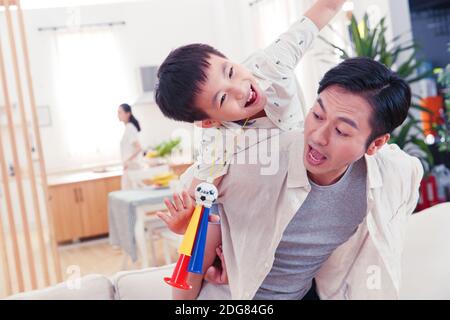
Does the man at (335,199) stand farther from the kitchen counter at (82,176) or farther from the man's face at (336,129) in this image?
the kitchen counter at (82,176)

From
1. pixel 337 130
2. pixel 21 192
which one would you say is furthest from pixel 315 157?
pixel 21 192

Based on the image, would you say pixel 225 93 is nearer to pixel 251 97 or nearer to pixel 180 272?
pixel 251 97

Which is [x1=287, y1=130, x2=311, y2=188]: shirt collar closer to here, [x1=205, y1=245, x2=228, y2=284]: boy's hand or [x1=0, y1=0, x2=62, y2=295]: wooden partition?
[x1=205, y1=245, x2=228, y2=284]: boy's hand

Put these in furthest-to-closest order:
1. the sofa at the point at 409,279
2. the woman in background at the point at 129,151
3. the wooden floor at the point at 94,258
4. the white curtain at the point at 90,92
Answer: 1. the white curtain at the point at 90,92
2. the woman in background at the point at 129,151
3. the wooden floor at the point at 94,258
4. the sofa at the point at 409,279

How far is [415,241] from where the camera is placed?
97 cm

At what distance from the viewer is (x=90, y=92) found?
3939mm

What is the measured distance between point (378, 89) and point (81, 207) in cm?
320

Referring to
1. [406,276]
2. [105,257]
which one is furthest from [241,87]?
[105,257]

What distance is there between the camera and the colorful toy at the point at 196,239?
18.2 inches

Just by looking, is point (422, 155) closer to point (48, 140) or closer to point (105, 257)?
point (105, 257)

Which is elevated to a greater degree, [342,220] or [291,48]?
[291,48]

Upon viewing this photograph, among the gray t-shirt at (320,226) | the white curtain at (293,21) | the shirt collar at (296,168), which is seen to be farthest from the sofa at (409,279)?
the white curtain at (293,21)

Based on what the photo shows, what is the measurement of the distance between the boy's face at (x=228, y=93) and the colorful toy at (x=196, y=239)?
77mm

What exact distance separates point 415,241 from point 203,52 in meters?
0.62
